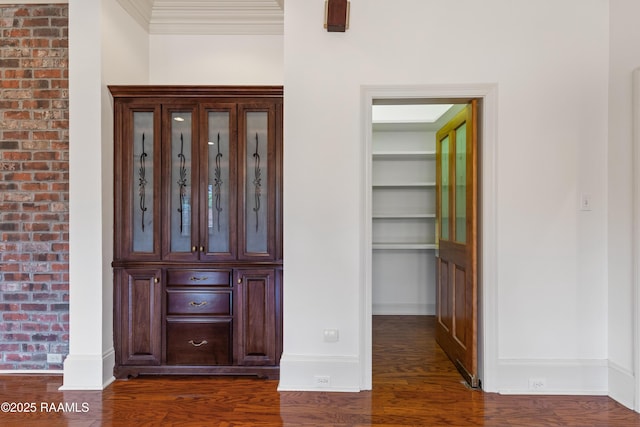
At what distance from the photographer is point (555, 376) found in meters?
2.64

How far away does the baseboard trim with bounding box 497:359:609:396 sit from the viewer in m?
2.62

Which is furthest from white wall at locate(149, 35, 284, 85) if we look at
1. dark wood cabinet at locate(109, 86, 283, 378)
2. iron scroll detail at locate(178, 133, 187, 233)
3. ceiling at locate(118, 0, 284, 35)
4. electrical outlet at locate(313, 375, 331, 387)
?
electrical outlet at locate(313, 375, 331, 387)

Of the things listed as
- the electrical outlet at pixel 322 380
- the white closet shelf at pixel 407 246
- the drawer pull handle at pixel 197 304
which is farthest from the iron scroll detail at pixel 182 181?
the white closet shelf at pixel 407 246

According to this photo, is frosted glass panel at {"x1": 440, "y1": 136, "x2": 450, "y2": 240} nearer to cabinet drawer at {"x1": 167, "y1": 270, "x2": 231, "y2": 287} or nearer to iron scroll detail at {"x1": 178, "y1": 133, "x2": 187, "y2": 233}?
cabinet drawer at {"x1": 167, "y1": 270, "x2": 231, "y2": 287}

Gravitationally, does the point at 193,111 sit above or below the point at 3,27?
below

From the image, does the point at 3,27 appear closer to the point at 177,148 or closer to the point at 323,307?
the point at 177,148

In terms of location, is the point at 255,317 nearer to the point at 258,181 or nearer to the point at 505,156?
the point at 258,181

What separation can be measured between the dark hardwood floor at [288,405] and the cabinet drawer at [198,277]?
732mm

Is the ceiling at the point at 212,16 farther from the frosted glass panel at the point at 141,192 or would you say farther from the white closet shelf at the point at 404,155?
the white closet shelf at the point at 404,155

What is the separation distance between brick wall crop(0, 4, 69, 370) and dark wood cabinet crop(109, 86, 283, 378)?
48cm

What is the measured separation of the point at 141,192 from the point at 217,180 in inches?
23.7

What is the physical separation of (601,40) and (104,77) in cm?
358

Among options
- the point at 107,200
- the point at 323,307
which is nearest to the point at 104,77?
the point at 107,200

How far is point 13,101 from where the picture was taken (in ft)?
9.63
